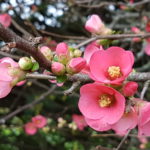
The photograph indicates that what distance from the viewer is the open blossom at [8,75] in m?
0.82

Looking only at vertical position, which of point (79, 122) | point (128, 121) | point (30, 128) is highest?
point (128, 121)

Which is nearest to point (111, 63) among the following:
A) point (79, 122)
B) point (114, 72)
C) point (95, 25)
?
A: point (114, 72)

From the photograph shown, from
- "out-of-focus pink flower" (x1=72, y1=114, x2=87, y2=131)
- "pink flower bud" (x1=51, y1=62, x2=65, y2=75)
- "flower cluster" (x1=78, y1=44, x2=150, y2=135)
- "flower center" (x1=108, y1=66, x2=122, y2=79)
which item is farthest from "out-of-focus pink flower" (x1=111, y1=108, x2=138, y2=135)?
"out-of-focus pink flower" (x1=72, y1=114, x2=87, y2=131)

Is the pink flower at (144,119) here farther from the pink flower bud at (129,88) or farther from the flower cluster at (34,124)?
the flower cluster at (34,124)

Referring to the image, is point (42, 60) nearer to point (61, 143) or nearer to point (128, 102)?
point (128, 102)

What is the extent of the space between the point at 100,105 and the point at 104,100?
2 cm

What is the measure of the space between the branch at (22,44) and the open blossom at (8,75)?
81 millimetres

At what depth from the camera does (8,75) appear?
0.84 metres

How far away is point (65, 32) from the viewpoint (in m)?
3.86

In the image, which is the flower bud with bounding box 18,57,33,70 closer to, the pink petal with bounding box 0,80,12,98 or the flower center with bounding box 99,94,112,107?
the pink petal with bounding box 0,80,12,98

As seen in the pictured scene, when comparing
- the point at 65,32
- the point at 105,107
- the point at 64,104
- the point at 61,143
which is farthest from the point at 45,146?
the point at 105,107

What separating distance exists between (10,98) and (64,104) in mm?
654

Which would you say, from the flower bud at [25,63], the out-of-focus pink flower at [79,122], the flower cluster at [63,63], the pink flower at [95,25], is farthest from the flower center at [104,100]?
the out-of-focus pink flower at [79,122]

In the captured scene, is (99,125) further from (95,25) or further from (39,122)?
(39,122)
